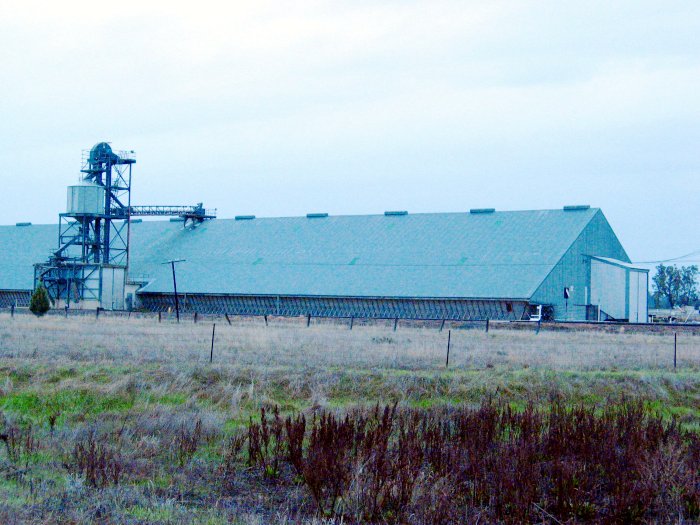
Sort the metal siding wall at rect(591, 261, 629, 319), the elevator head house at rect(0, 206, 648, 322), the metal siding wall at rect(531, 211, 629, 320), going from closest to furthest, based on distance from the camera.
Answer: the metal siding wall at rect(531, 211, 629, 320), the elevator head house at rect(0, 206, 648, 322), the metal siding wall at rect(591, 261, 629, 319)

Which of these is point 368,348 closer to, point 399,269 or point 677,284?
point 399,269

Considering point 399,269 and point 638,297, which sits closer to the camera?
point 399,269

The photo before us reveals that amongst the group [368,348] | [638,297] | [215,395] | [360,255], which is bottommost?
[215,395]

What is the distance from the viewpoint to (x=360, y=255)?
212ft

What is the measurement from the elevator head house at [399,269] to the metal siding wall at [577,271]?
0.07 meters

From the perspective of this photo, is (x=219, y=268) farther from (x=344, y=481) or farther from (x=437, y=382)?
(x=344, y=481)

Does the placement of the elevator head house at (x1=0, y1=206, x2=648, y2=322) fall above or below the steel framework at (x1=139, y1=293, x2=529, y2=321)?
above

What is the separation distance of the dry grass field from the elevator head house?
23.0 meters

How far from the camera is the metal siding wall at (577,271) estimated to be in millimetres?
56375

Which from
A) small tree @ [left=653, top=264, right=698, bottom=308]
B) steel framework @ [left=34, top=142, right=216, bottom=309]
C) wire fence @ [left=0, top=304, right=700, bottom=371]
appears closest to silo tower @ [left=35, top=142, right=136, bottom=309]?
steel framework @ [left=34, top=142, right=216, bottom=309]

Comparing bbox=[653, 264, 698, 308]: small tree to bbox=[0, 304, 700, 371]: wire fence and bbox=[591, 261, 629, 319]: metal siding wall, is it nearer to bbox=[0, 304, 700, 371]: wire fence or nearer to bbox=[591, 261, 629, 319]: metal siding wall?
bbox=[591, 261, 629, 319]: metal siding wall

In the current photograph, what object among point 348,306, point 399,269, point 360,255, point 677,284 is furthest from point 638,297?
point 677,284

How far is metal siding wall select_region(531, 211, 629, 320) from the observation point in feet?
185

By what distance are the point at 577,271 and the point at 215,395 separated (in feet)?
149
